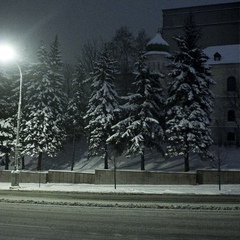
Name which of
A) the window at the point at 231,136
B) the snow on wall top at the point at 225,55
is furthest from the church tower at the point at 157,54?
the window at the point at 231,136

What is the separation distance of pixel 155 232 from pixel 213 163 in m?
25.4

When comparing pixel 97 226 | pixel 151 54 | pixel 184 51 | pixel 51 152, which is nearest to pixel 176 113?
pixel 184 51

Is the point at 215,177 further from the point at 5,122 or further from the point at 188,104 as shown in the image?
the point at 5,122

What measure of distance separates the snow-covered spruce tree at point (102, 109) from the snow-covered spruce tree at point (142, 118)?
8.76 ft

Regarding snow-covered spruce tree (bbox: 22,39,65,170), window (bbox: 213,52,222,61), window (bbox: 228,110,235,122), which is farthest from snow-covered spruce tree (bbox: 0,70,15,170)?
window (bbox: 213,52,222,61)

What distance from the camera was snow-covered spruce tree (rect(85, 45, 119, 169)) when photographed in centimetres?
3538

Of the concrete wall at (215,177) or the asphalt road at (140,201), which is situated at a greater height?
the concrete wall at (215,177)

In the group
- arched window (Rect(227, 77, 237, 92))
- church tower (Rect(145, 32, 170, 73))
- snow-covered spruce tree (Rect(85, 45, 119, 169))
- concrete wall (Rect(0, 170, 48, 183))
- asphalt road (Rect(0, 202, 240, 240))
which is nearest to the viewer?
asphalt road (Rect(0, 202, 240, 240))

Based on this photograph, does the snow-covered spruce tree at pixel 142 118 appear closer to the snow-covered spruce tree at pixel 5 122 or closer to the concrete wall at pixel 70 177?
the concrete wall at pixel 70 177

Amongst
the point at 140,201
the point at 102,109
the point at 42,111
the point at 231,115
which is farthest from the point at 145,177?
the point at 231,115

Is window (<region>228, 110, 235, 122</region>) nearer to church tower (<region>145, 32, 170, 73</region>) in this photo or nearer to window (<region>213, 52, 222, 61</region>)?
window (<region>213, 52, 222, 61</region>)

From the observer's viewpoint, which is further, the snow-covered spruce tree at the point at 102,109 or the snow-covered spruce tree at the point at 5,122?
the snow-covered spruce tree at the point at 5,122

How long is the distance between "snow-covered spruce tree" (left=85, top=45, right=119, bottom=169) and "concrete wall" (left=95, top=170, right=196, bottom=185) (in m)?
6.82

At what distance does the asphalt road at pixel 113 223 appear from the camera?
30.0 feet
